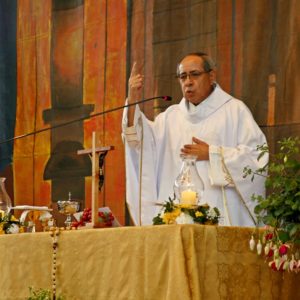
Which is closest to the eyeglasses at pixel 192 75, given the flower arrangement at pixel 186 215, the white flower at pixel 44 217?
the white flower at pixel 44 217

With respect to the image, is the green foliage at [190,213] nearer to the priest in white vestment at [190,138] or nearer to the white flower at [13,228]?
the priest in white vestment at [190,138]

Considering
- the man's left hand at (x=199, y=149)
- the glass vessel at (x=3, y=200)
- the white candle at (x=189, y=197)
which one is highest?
the man's left hand at (x=199, y=149)

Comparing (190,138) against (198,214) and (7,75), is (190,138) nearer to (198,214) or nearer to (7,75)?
(198,214)

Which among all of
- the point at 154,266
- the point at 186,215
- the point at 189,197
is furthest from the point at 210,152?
the point at 154,266

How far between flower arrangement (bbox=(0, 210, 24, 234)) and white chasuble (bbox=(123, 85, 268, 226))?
2.93ft

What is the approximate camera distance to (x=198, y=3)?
6785 millimetres

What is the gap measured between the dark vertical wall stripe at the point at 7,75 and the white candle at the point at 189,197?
154 inches

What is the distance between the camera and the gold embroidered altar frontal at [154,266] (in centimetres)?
404

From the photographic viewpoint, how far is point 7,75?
8258 millimetres

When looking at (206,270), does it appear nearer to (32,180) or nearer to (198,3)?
(198,3)

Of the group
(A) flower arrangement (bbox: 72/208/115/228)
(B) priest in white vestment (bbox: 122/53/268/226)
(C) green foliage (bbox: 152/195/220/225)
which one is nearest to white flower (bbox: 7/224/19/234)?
(A) flower arrangement (bbox: 72/208/115/228)

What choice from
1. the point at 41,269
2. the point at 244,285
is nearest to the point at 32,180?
the point at 41,269

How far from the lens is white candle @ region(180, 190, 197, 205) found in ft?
14.6

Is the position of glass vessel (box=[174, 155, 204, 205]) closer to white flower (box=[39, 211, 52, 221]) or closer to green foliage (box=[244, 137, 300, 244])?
green foliage (box=[244, 137, 300, 244])
